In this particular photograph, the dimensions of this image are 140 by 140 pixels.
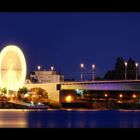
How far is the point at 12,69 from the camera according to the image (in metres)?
50.2

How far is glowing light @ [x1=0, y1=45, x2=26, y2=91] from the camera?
163 feet

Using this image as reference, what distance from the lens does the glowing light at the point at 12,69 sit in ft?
163

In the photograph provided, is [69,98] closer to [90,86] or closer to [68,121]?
[90,86]

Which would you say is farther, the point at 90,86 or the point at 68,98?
the point at 68,98

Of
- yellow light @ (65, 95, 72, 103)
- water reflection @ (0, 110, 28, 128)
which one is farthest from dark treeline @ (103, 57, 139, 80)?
water reflection @ (0, 110, 28, 128)

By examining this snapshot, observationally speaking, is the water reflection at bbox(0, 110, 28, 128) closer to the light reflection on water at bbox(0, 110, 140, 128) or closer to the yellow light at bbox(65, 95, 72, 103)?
the light reflection on water at bbox(0, 110, 140, 128)
